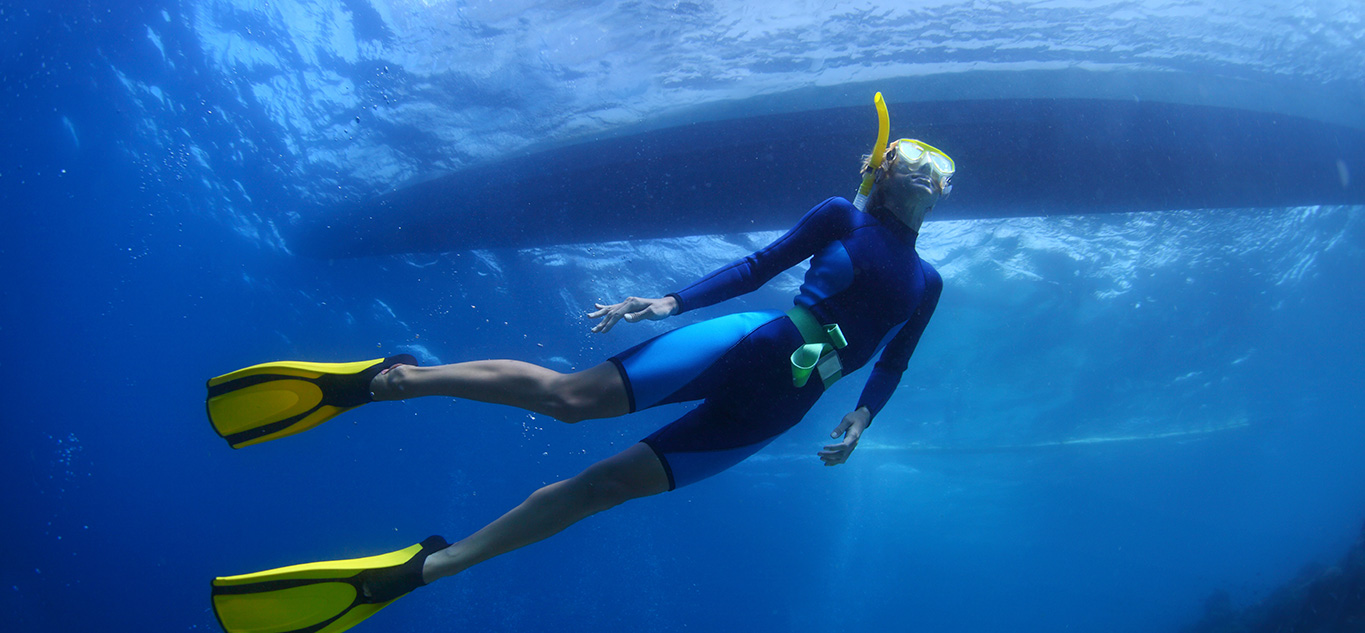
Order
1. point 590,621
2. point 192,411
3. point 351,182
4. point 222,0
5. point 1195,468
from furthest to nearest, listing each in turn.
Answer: point 590,621, point 1195,468, point 192,411, point 351,182, point 222,0

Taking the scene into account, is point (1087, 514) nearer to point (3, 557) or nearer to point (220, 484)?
point (220, 484)

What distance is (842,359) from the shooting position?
8.65 feet

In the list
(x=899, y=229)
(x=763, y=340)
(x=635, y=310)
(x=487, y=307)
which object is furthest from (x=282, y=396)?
(x=487, y=307)

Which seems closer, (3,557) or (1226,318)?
(1226,318)

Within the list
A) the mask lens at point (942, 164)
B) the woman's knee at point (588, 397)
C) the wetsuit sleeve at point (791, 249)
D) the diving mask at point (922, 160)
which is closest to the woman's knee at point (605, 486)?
the woman's knee at point (588, 397)

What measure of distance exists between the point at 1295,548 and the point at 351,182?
116 meters

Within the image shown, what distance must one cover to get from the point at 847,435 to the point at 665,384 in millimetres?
1037

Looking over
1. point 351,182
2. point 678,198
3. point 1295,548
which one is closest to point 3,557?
point 351,182

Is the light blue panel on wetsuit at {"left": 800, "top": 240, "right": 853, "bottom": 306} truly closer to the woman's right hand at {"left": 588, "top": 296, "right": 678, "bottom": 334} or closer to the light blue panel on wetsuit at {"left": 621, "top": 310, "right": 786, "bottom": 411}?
the light blue panel on wetsuit at {"left": 621, "top": 310, "right": 786, "bottom": 411}

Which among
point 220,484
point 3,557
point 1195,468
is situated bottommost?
point 3,557

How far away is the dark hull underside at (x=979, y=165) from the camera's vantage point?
5379 mm

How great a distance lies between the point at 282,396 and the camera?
2.62 meters

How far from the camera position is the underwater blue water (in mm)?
7977

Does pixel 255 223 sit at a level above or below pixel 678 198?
above
